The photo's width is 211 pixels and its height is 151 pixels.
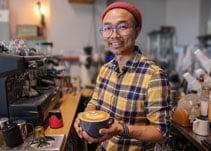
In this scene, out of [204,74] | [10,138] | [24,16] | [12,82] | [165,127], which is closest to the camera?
[165,127]

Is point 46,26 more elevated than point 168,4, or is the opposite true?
point 168,4

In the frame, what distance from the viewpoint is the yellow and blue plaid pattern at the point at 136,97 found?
2.77ft

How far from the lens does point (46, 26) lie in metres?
3.28

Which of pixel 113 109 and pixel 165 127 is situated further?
pixel 113 109

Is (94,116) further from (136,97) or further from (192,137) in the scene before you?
(192,137)

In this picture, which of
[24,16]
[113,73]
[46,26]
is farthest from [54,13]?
[113,73]

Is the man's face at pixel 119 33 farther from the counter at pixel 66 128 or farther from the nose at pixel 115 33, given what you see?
the counter at pixel 66 128

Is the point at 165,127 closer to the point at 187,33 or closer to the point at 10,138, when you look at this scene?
the point at 10,138

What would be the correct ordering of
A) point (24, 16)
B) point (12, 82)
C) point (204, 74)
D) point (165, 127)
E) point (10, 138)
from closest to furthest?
point (165, 127)
point (10, 138)
point (12, 82)
point (204, 74)
point (24, 16)

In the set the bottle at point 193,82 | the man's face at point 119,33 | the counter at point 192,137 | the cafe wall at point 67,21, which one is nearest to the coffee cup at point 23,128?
the man's face at point 119,33

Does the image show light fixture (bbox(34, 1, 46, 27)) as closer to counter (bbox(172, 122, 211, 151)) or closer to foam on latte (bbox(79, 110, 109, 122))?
counter (bbox(172, 122, 211, 151))

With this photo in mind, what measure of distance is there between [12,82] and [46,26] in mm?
2232

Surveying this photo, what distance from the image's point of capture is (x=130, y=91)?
931 millimetres

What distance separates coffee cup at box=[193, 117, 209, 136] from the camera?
1205 millimetres
